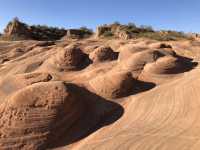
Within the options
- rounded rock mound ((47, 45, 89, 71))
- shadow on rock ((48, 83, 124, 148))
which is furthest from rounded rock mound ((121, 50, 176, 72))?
shadow on rock ((48, 83, 124, 148))

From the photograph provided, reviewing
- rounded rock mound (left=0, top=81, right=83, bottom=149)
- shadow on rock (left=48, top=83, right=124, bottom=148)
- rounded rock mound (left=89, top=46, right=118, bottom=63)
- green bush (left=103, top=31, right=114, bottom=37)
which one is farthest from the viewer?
green bush (left=103, top=31, right=114, bottom=37)

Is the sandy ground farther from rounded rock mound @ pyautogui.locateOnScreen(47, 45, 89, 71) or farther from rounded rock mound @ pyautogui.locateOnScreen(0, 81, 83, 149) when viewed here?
rounded rock mound @ pyautogui.locateOnScreen(47, 45, 89, 71)

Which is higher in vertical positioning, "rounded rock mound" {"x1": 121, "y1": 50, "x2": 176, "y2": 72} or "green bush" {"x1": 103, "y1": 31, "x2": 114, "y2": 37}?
"green bush" {"x1": 103, "y1": 31, "x2": 114, "y2": 37}

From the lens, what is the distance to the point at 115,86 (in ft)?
20.1

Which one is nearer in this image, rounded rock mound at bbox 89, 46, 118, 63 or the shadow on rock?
the shadow on rock

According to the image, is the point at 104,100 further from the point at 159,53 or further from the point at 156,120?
the point at 159,53

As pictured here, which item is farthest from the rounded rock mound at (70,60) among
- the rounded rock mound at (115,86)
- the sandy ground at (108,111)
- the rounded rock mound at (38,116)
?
the rounded rock mound at (38,116)

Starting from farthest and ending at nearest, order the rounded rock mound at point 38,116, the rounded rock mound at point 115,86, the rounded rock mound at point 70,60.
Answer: the rounded rock mound at point 70,60 → the rounded rock mound at point 115,86 → the rounded rock mound at point 38,116

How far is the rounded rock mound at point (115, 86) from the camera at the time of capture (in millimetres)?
6098

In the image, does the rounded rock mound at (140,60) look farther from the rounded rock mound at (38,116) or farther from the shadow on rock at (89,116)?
the rounded rock mound at (38,116)

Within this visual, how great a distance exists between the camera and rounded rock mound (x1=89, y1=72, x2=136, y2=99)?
6098mm

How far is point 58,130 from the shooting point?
5.00 meters

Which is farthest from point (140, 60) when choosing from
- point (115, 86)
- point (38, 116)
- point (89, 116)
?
point (38, 116)

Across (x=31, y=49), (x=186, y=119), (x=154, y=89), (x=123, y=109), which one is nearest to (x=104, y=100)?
(x=123, y=109)
